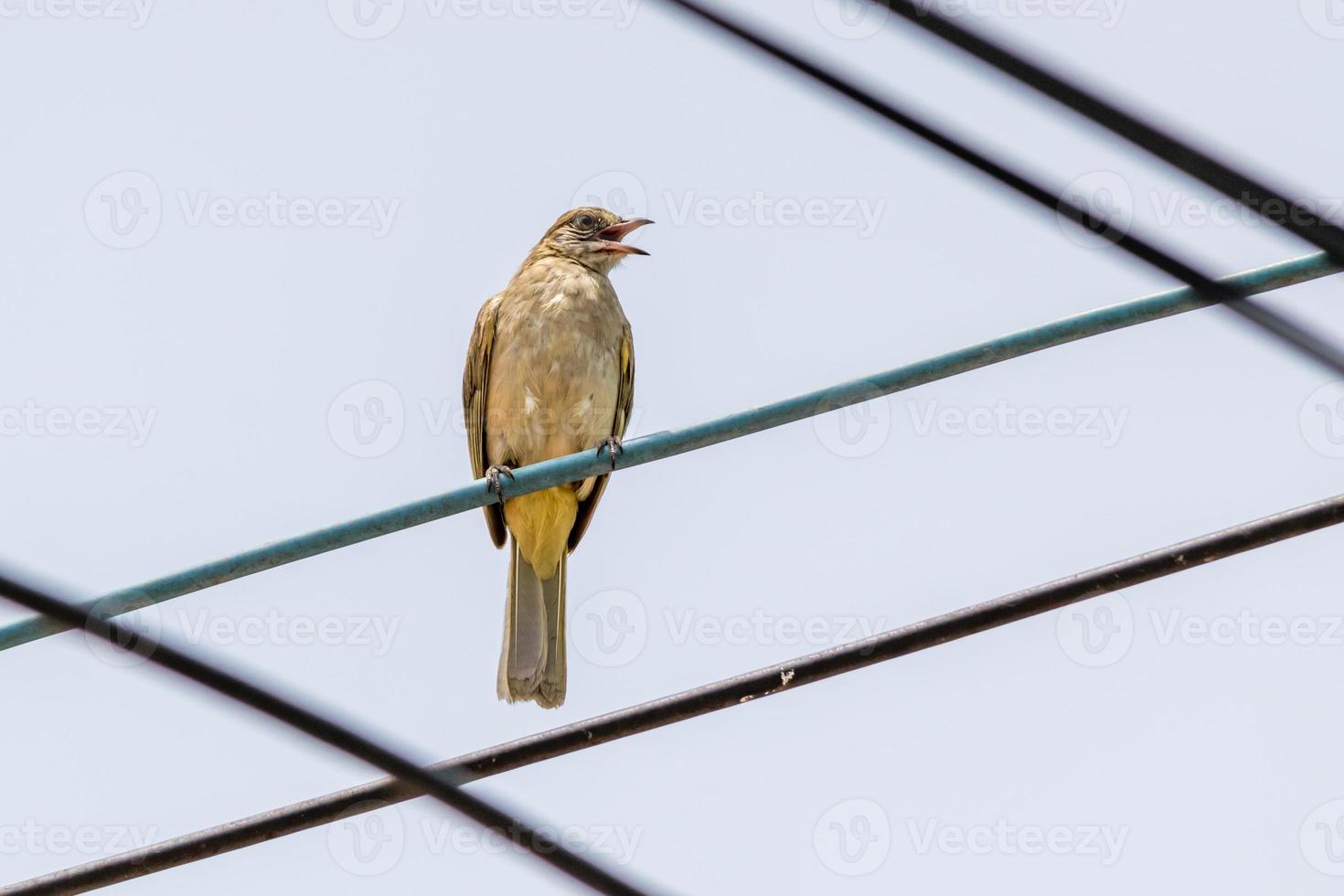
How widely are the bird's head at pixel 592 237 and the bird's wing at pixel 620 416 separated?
0.46 meters

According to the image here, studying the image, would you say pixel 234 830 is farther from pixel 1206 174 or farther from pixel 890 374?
pixel 1206 174

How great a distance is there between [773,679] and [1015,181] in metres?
1.33

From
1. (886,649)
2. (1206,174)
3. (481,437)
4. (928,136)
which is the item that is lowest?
(886,649)

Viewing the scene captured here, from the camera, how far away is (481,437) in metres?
7.85

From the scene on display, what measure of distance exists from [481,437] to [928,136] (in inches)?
225

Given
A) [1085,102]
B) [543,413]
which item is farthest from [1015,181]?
[543,413]

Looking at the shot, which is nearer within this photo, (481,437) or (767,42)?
(767,42)

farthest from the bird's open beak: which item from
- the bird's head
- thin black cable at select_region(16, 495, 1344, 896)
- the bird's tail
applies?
thin black cable at select_region(16, 495, 1344, 896)

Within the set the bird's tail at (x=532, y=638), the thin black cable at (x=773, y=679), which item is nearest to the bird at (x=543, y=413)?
the bird's tail at (x=532, y=638)

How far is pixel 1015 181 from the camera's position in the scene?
7.61ft

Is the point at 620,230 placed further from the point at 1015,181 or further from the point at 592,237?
the point at 1015,181

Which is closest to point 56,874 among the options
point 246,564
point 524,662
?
point 246,564

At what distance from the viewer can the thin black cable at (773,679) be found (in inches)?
122

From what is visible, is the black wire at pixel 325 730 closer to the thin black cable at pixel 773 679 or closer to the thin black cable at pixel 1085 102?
the thin black cable at pixel 773 679
